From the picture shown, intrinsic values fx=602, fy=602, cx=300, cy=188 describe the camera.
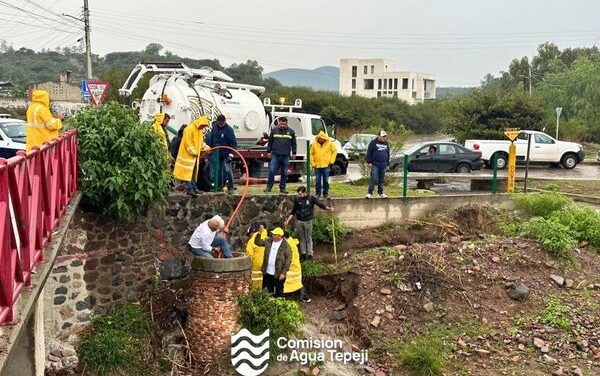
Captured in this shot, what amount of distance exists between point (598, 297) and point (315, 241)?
18.9 ft

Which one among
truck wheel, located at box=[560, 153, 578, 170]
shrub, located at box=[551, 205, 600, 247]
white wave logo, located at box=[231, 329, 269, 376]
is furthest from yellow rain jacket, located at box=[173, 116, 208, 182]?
truck wheel, located at box=[560, 153, 578, 170]

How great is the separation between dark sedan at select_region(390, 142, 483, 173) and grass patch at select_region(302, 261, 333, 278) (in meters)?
9.12

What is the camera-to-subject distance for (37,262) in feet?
16.5

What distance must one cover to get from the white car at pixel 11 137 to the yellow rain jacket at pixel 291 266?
6.74 meters

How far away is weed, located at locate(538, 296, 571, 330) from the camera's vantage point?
11016 millimetres

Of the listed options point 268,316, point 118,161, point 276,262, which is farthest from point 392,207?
point 118,161

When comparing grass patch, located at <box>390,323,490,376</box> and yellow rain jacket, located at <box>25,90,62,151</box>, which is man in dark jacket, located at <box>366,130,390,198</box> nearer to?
grass patch, located at <box>390,323,490,376</box>

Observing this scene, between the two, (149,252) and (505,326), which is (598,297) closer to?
(505,326)

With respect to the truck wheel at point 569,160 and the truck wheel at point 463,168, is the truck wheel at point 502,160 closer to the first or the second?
the truck wheel at point 463,168

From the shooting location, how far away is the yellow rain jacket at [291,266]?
37.0ft

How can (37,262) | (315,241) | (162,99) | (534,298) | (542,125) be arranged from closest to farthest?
(37,262) → (534,298) → (315,241) → (162,99) → (542,125)

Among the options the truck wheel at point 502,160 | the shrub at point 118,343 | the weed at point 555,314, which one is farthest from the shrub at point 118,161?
the truck wheel at point 502,160

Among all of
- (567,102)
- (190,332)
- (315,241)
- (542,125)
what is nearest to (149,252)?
(190,332)

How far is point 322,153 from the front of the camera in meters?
12.9
